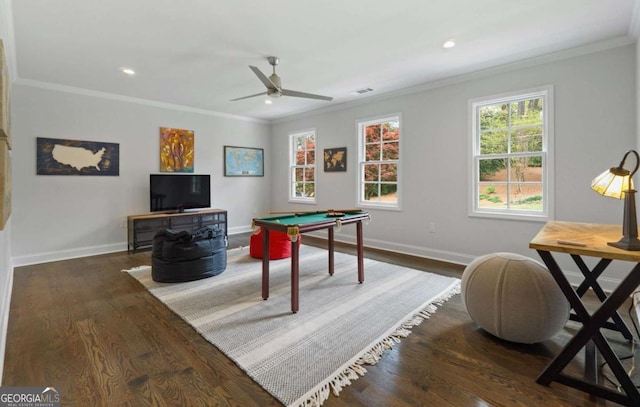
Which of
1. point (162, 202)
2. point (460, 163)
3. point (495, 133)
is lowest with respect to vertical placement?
point (162, 202)

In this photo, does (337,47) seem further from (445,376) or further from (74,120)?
(74,120)

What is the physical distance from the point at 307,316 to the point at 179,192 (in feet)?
12.6

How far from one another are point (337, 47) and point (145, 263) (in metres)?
3.75

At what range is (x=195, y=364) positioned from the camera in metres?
1.90

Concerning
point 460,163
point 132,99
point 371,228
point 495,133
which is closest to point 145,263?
point 132,99

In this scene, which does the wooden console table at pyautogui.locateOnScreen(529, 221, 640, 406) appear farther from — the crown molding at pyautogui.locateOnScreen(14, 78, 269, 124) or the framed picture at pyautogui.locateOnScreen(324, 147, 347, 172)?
the crown molding at pyautogui.locateOnScreen(14, 78, 269, 124)

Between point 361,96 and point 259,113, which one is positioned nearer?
point 361,96

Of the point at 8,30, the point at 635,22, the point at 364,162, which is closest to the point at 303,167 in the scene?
the point at 364,162

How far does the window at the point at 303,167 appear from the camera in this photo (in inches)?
247

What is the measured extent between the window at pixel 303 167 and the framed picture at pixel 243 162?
2.50ft

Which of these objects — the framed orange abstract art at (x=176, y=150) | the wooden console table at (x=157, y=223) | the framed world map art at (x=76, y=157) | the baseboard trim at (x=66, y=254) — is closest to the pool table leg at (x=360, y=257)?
the wooden console table at (x=157, y=223)

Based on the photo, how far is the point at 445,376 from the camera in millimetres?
1780

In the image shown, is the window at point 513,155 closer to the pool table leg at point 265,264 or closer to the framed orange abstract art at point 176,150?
the pool table leg at point 265,264

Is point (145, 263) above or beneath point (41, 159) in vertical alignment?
beneath
